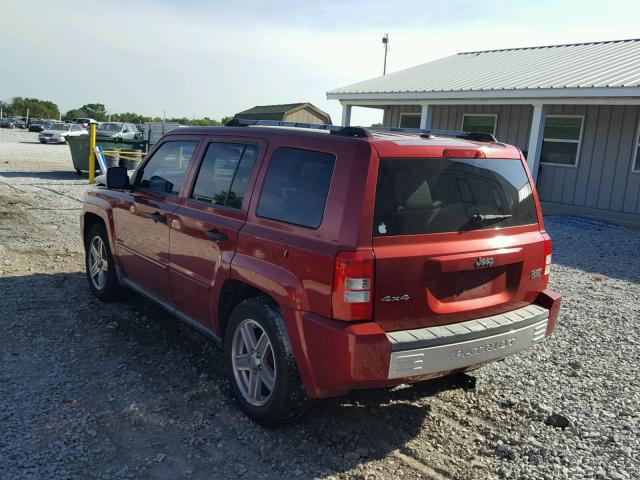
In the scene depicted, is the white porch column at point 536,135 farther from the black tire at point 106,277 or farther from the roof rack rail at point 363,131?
the black tire at point 106,277

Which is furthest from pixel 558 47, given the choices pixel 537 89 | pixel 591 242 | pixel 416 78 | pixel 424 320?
pixel 424 320

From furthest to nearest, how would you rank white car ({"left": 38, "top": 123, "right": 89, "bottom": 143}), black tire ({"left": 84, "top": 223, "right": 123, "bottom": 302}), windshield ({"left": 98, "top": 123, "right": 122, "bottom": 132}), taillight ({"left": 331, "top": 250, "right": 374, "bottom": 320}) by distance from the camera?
white car ({"left": 38, "top": 123, "right": 89, "bottom": 143}) < windshield ({"left": 98, "top": 123, "right": 122, "bottom": 132}) < black tire ({"left": 84, "top": 223, "right": 123, "bottom": 302}) < taillight ({"left": 331, "top": 250, "right": 374, "bottom": 320})

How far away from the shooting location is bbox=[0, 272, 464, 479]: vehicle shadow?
332 cm

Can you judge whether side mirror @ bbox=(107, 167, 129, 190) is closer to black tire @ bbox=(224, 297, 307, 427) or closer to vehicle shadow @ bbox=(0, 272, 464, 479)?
vehicle shadow @ bbox=(0, 272, 464, 479)

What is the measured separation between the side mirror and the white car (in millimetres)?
36595

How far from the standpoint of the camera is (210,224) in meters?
4.02

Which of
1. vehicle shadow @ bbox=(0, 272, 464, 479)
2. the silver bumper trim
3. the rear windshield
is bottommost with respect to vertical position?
vehicle shadow @ bbox=(0, 272, 464, 479)

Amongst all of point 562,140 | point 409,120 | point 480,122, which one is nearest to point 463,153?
point 562,140

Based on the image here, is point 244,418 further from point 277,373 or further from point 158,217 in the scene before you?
point 158,217

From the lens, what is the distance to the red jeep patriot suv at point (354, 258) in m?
3.09

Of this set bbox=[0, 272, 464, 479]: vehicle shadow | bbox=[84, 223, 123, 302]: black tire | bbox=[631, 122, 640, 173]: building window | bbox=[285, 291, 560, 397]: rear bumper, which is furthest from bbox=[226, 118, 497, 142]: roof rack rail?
bbox=[631, 122, 640, 173]: building window

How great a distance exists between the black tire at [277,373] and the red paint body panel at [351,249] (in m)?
0.09

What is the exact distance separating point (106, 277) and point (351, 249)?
3.56 m

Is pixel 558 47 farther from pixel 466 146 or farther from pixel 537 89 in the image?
pixel 466 146
